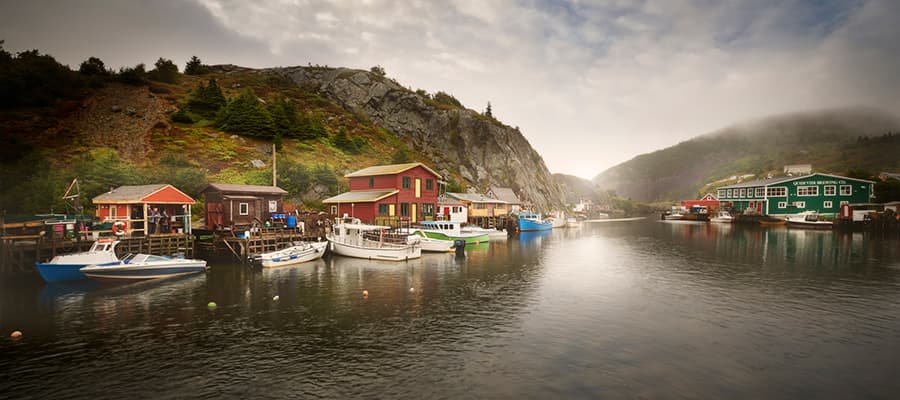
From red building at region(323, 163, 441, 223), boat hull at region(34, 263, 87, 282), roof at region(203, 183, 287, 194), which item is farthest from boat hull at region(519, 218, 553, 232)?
boat hull at region(34, 263, 87, 282)

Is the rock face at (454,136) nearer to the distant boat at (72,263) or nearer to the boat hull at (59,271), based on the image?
the distant boat at (72,263)

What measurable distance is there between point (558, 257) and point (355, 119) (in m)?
84.6

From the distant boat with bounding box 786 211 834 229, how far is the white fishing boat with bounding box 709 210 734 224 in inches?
411

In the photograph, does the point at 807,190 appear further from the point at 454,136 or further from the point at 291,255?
the point at 291,255

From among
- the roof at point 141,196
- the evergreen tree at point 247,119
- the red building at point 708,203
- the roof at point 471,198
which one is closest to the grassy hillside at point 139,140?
the evergreen tree at point 247,119

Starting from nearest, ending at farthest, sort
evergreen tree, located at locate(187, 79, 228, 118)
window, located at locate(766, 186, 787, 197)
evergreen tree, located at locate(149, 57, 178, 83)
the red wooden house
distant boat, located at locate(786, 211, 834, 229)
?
the red wooden house
distant boat, located at locate(786, 211, 834, 229)
evergreen tree, located at locate(187, 79, 228, 118)
window, located at locate(766, 186, 787, 197)
evergreen tree, located at locate(149, 57, 178, 83)

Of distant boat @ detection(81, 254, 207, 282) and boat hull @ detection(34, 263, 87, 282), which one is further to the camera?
distant boat @ detection(81, 254, 207, 282)

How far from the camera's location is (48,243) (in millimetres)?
29812

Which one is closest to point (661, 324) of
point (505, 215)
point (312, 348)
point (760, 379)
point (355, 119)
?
point (760, 379)

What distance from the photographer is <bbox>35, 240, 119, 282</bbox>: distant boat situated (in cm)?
2620

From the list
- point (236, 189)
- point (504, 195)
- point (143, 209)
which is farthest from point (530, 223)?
point (143, 209)

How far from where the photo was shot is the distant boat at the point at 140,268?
2698cm

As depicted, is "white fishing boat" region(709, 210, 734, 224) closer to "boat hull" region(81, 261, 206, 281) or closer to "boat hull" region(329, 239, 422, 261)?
"boat hull" region(329, 239, 422, 261)

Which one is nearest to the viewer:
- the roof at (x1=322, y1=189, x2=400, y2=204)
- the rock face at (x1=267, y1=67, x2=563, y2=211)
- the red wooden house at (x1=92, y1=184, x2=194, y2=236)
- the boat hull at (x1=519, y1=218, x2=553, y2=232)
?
the red wooden house at (x1=92, y1=184, x2=194, y2=236)
